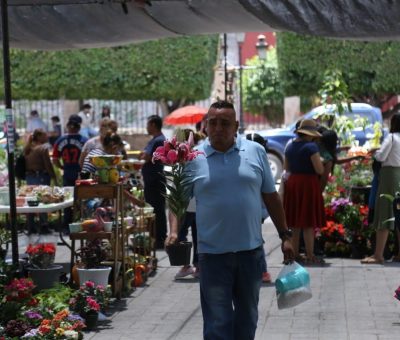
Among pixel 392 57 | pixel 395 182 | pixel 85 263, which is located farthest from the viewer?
pixel 392 57

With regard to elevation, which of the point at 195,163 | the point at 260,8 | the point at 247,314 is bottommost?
the point at 247,314

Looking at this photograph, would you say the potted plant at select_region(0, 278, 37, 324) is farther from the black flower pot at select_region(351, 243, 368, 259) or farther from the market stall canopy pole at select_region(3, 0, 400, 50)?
the black flower pot at select_region(351, 243, 368, 259)

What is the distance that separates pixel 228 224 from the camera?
6.42 m

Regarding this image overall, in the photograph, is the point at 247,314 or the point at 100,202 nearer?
the point at 247,314

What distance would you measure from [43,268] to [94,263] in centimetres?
47

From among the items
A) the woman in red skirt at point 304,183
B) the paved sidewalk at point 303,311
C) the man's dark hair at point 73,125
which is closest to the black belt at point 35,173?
the man's dark hair at point 73,125

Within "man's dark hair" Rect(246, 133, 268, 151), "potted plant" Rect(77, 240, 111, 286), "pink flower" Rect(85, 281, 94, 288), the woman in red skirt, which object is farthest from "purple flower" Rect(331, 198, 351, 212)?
"pink flower" Rect(85, 281, 94, 288)

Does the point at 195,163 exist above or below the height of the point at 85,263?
above

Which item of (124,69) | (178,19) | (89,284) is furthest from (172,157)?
(124,69)

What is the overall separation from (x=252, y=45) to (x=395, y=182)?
45509mm

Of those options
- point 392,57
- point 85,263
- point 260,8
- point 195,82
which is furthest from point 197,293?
point 195,82

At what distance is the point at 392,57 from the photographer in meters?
28.4

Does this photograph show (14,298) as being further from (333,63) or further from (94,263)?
(333,63)

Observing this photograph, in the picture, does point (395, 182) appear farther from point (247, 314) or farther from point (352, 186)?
point (247, 314)
